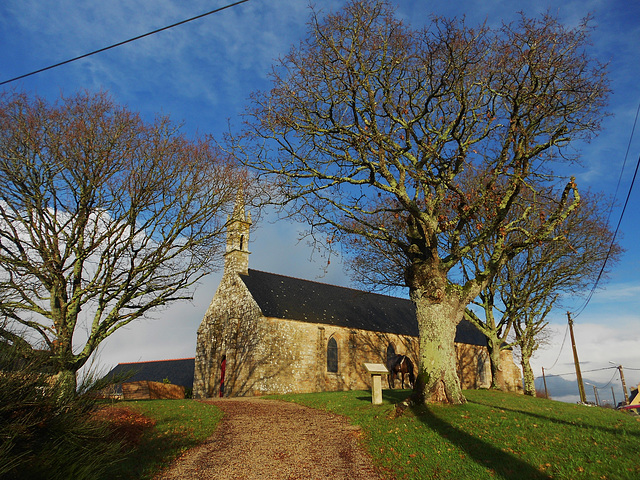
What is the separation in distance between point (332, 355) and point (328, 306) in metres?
4.23

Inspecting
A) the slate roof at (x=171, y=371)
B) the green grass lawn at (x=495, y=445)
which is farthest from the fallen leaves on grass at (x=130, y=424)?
the slate roof at (x=171, y=371)

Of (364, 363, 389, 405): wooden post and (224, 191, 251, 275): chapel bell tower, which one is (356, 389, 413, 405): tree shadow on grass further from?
(224, 191, 251, 275): chapel bell tower

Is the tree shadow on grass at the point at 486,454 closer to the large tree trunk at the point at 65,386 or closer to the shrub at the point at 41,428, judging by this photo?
the shrub at the point at 41,428

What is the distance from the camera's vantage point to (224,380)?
96.8 feet

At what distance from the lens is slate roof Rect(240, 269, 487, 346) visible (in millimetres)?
30484

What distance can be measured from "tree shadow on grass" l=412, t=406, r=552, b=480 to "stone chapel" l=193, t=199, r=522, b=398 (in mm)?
17837

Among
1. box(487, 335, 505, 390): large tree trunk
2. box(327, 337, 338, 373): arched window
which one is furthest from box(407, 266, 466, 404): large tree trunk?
box(327, 337, 338, 373): arched window

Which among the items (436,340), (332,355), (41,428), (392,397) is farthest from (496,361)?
(41,428)

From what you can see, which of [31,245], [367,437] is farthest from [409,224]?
[31,245]

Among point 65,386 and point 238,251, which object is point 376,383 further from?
point 238,251

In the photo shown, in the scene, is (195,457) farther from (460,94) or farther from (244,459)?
(460,94)

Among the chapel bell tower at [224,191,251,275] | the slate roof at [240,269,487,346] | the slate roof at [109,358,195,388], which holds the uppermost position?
the chapel bell tower at [224,191,251,275]

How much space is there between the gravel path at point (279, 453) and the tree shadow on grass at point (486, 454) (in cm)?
197

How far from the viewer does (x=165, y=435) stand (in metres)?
11.1
